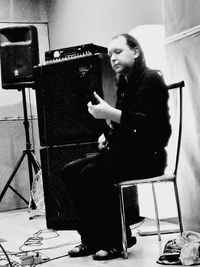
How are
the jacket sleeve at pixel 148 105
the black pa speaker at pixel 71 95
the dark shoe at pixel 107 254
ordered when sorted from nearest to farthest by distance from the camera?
1. the jacket sleeve at pixel 148 105
2. the dark shoe at pixel 107 254
3. the black pa speaker at pixel 71 95

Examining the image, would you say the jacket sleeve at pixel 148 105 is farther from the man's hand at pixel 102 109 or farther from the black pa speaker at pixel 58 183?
the black pa speaker at pixel 58 183

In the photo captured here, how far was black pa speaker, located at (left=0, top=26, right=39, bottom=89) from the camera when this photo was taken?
4.10 m

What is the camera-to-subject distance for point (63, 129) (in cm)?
322

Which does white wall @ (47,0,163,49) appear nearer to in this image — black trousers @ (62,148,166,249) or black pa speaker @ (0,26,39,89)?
black pa speaker @ (0,26,39,89)

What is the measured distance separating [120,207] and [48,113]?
1170 millimetres

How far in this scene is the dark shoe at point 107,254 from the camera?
7.48 feet

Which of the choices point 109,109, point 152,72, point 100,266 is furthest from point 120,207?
point 152,72

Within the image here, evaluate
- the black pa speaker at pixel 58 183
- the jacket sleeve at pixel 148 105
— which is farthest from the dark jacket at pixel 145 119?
the black pa speaker at pixel 58 183

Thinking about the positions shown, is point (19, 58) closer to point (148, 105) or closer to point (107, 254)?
point (148, 105)

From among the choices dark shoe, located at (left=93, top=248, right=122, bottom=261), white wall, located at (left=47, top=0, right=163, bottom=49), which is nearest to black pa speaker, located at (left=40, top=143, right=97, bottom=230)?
dark shoe, located at (left=93, top=248, right=122, bottom=261)

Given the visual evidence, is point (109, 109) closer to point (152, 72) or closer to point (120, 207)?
point (152, 72)

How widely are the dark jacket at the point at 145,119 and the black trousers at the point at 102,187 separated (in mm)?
55

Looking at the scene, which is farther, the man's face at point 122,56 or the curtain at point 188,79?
the curtain at point 188,79

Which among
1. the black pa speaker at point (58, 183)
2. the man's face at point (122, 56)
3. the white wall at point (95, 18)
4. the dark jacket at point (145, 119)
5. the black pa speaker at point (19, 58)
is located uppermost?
the white wall at point (95, 18)
